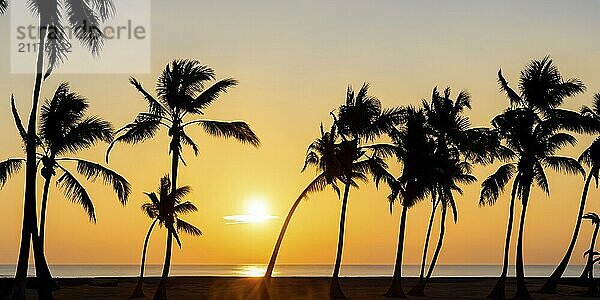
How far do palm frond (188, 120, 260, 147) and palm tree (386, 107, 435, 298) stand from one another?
1462 centimetres

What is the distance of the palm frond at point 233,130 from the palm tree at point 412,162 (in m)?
14.6

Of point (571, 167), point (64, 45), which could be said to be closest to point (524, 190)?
point (571, 167)

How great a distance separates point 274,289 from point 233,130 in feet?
68.3

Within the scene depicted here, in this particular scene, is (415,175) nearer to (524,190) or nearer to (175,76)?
(524,190)

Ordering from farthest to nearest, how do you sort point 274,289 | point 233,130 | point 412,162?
point 274,289 < point 412,162 < point 233,130

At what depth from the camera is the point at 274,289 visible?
5994cm

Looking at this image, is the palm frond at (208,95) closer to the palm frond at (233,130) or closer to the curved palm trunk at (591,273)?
the palm frond at (233,130)

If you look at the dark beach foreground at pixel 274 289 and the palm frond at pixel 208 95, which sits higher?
the palm frond at pixel 208 95

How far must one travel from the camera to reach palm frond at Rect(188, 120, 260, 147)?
41.5m

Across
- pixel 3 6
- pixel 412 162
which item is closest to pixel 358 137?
pixel 412 162

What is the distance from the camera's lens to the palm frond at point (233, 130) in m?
41.5

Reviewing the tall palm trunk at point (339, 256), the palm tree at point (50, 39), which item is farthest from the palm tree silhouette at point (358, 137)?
the palm tree at point (50, 39)

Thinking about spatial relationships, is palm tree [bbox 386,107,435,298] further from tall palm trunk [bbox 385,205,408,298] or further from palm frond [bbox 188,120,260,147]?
palm frond [bbox 188,120,260,147]

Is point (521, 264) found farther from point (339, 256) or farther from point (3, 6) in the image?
point (3, 6)
